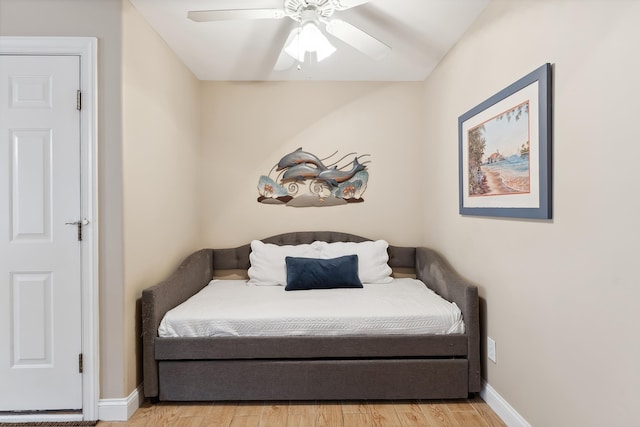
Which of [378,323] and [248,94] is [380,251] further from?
[248,94]

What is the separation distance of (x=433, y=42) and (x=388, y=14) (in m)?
0.55

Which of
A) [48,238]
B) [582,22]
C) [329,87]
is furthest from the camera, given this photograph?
[329,87]

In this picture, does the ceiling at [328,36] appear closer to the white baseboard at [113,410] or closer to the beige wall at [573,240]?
the beige wall at [573,240]

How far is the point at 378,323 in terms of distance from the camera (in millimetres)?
2262

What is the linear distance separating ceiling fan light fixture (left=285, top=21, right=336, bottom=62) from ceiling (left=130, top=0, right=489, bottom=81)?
0.29m

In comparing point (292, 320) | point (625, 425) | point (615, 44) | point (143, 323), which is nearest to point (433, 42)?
point (615, 44)

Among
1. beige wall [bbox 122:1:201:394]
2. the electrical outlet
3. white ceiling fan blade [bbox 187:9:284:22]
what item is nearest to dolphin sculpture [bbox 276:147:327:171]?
beige wall [bbox 122:1:201:394]

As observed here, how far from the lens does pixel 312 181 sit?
350 centimetres

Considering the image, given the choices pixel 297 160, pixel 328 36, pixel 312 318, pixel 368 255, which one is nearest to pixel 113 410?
pixel 312 318

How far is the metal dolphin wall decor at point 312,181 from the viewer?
3.48 metres

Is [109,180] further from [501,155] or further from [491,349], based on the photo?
[491,349]

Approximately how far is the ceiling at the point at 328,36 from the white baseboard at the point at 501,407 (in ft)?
7.59

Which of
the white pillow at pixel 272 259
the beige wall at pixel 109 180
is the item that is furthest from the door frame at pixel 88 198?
the white pillow at pixel 272 259

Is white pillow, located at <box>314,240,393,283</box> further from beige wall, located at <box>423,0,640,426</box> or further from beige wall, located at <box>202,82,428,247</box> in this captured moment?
beige wall, located at <box>423,0,640,426</box>
